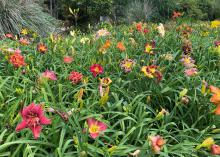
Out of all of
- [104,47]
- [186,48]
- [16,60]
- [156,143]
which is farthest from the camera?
[186,48]

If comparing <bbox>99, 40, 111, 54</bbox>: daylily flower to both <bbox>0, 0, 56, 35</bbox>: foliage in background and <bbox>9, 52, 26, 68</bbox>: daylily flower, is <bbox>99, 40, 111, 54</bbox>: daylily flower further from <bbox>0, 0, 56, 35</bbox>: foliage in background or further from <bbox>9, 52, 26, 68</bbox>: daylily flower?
<bbox>0, 0, 56, 35</bbox>: foliage in background

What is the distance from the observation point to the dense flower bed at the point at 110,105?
1717mm

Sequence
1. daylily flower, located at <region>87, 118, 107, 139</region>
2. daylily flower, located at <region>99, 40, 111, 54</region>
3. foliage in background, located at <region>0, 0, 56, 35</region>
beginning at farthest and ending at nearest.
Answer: foliage in background, located at <region>0, 0, 56, 35</region>, daylily flower, located at <region>99, 40, 111, 54</region>, daylily flower, located at <region>87, 118, 107, 139</region>

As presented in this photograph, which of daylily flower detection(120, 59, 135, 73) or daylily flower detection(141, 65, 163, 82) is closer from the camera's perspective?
daylily flower detection(141, 65, 163, 82)

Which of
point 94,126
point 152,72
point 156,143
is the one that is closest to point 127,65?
point 152,72

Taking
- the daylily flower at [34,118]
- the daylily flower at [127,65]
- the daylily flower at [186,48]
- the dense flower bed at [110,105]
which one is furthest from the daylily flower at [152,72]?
the daylily flower at [34,118]

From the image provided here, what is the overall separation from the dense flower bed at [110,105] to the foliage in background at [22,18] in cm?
374

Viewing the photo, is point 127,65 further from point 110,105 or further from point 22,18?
point 22,18

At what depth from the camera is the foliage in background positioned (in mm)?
7008

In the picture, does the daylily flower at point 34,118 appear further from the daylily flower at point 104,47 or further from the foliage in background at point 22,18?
the foliage in background at point 22,18

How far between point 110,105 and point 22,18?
5.61 metres

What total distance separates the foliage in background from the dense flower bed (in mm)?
3737

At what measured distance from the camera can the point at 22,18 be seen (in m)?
7.40

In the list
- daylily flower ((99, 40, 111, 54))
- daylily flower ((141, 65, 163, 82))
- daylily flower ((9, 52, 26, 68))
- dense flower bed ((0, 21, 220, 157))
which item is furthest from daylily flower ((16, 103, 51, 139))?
daylily flower ((99, 40, 111, 54))
